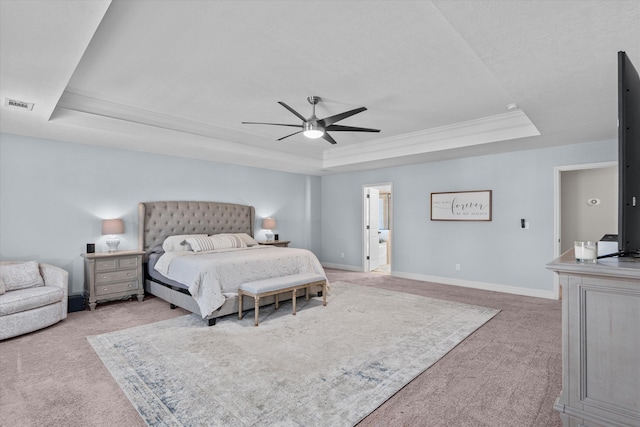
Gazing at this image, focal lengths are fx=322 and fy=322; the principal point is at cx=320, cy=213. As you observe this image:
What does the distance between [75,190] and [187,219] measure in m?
1.70

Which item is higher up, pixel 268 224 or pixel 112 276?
pixel 268 224

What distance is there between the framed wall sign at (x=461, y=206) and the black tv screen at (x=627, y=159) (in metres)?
4.26

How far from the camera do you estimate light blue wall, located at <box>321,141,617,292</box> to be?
16.8 feet

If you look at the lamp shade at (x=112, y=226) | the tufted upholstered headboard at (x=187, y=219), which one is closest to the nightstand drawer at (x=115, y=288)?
the tufted upholstered headboard at (x=187, y=219)

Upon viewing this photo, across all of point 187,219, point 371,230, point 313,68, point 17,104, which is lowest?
point 371,230

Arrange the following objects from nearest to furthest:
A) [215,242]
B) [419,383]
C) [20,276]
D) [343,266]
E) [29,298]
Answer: [419,383], [29,298], [20,276], [215,242], [343,266]

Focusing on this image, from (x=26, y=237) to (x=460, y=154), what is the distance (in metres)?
6.71

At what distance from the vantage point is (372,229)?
7754 millimetres

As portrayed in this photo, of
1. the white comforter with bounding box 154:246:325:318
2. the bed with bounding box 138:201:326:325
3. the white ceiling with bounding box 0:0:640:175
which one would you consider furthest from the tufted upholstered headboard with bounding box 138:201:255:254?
the white ceiling with bounding box 0:0:640:175

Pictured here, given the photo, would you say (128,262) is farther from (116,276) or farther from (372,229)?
(372,229)

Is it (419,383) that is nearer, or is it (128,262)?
(419,383)

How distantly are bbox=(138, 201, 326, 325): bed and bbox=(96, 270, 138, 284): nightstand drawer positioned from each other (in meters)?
0.29

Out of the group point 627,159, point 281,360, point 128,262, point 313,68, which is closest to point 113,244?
point 128,262

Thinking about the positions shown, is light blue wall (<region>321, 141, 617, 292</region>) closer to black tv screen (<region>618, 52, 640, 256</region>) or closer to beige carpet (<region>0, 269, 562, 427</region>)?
beige carpet (<region>0, 269, 562, 427</region>)
